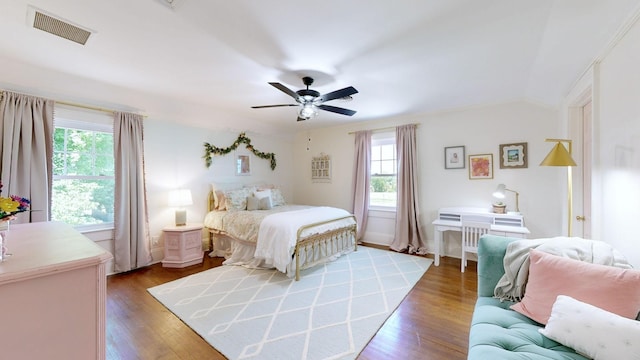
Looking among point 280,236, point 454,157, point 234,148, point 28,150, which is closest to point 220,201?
point 234,148

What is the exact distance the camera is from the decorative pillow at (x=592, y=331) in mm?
1062

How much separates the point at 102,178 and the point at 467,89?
5.03m

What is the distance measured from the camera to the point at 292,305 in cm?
257

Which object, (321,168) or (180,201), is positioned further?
(321,168)

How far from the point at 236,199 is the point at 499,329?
3.87m

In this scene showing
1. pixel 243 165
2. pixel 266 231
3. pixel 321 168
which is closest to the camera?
pixel 266 231

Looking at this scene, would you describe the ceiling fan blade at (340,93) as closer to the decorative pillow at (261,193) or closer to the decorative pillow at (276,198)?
the decorative pillow at (261,193)

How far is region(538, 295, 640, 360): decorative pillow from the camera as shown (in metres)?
1.06

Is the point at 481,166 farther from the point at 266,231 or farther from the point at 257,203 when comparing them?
the point at 257,203

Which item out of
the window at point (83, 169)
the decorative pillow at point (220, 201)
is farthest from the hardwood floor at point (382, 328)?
the decorative pillow at point (220, 201)

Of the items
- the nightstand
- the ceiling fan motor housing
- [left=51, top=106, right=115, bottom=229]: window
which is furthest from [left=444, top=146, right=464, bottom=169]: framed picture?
[left=51, top=106, right=115, bottom=229]: window

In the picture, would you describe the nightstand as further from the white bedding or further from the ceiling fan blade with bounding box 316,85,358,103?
the ceiling fan blade with bounding box 316,85,358,103

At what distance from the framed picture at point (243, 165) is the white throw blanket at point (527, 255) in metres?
4.48

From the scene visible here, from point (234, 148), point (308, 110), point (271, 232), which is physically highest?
point (308, 110)
